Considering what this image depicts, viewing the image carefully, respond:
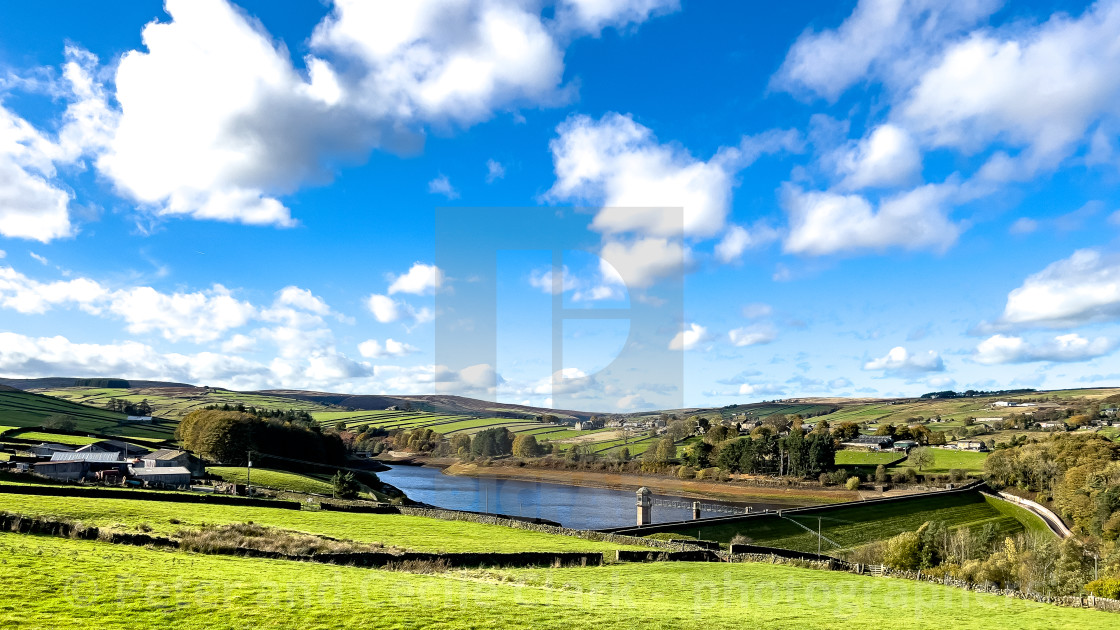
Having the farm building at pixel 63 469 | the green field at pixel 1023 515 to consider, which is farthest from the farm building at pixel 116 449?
the green field at pixel 1023 515

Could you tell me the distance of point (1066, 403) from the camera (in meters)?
186

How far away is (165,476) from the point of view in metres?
56.8

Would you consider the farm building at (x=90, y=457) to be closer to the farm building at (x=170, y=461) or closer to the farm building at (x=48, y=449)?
the farm building at (x=170, y=461)

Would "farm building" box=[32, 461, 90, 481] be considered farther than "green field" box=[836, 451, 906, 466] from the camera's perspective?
No

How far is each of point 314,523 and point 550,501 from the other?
57.3 metres

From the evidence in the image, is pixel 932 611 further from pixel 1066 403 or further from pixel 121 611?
pixel 1066 403

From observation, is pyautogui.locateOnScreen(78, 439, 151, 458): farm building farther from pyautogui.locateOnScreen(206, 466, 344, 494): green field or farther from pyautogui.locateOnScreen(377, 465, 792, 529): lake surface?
pyautogui.locateOnScreen(377, 465, 792, 529): lake surface

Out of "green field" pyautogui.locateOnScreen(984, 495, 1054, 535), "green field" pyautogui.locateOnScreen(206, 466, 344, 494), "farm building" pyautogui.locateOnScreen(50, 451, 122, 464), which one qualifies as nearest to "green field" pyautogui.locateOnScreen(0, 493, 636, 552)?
"green field" pyautogui.locateOnScreen(206, 466, 344, 494)

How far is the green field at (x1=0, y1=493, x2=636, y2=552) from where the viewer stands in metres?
28.1

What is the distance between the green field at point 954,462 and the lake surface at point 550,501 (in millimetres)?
28637

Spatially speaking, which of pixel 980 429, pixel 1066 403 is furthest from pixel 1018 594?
pixel 1066 403

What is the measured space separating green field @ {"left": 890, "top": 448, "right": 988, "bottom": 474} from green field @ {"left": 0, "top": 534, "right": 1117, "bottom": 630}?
8484cm

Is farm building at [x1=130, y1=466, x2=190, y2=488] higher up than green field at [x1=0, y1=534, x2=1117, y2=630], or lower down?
lower down

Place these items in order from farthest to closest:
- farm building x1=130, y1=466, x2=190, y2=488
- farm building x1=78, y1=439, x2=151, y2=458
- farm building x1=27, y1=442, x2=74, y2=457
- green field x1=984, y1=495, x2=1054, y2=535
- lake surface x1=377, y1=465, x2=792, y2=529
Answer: lake surface x1=377, y1=465, x2=792, y2=529
farm building x1=78, y1=439, x2=151, y2=458
green field x1=984, y1=495, x2=1054, y2=535
farm building x1=27, y1=442, x2=74, y2=457
farm building x1=130, y1=466, x2=190, y2=488
